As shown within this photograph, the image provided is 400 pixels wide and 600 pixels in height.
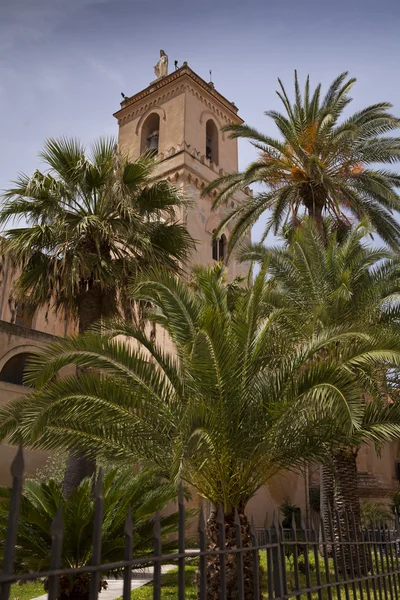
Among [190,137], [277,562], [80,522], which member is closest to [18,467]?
[277,562]

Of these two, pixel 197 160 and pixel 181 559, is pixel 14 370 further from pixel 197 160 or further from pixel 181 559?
pixel 181 559

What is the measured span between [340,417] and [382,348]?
128cm

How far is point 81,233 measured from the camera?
11289mm

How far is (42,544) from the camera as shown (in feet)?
22.7

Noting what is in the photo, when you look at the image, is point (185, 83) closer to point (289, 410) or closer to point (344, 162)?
point (344, 162)

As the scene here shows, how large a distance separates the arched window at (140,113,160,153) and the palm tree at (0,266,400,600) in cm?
2412

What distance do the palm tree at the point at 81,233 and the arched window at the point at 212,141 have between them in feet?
63.4

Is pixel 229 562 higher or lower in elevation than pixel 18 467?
lower

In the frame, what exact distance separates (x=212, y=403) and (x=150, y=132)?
86.3 feet

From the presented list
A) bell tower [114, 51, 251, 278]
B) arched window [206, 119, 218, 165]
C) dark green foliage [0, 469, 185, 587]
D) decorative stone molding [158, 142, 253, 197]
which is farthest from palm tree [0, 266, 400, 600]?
arched window [206, 119, 218, 165]

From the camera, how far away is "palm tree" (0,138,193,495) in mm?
11062

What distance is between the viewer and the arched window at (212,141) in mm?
30419

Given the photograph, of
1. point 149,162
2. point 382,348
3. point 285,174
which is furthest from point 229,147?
point 382,348

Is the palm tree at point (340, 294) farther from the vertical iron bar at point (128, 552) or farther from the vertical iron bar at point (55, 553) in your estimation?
the vertical iron bar at point (55, 553)
